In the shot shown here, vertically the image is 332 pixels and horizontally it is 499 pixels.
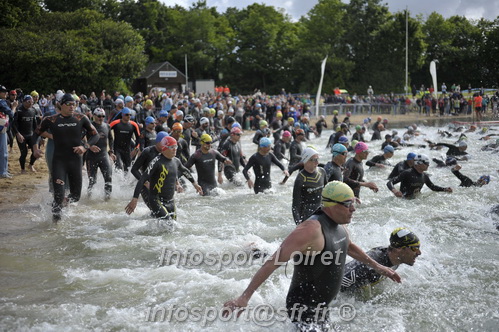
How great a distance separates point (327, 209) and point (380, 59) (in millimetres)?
47134

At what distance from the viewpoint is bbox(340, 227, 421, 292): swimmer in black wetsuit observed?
531cm

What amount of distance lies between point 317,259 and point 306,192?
314 cm

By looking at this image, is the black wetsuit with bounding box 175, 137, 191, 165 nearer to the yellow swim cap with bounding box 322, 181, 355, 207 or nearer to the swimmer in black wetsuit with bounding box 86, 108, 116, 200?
the swimmer in black wetsuit with bounding box 86, 108, 116, 200

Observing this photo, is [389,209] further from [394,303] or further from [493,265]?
[394,303]

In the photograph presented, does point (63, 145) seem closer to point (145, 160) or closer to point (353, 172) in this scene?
point (145, 160)

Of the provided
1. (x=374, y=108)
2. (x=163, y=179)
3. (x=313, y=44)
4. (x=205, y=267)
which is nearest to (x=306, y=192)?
(x=205, y=267)

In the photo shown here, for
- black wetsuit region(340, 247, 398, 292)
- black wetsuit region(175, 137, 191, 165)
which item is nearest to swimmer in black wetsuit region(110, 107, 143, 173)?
black wetsuit region(175, 137, 191, 165)

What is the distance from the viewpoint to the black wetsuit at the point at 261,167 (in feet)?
33.4

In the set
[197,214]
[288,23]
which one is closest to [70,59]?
[197,214]

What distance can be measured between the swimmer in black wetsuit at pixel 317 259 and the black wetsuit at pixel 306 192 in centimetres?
284

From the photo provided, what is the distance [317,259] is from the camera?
3982 mm

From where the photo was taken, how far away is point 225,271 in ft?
21.6
